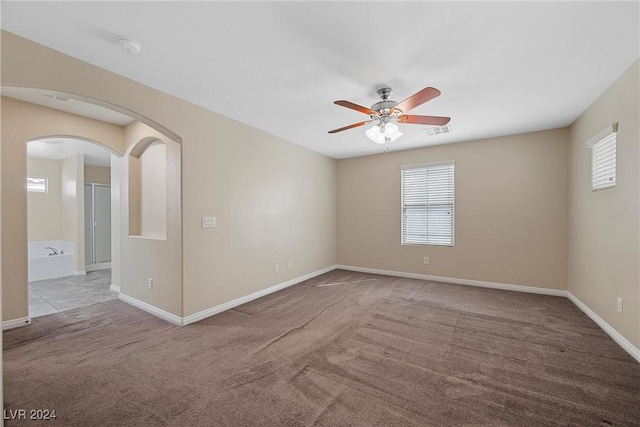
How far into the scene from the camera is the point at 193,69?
258cm

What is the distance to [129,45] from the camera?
7.14 feet

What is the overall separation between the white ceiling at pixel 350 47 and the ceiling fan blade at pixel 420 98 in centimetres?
29

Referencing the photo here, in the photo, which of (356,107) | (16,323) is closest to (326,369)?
(356,107)

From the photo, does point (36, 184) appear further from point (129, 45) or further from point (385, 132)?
point (385, 132)

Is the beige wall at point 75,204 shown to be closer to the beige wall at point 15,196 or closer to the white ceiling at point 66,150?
the white ceiling at point 66,150

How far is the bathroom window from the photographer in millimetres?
6168

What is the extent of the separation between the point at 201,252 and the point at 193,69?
200cm

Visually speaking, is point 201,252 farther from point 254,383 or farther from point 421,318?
point 421,318

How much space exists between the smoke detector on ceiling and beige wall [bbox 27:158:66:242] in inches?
244

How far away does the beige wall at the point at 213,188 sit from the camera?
235 cm

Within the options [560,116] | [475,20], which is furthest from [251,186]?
[560,116]

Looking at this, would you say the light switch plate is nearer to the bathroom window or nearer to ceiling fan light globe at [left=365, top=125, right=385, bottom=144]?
ceiling fan light globe at [left=365, top=125, right=385, bottom=144]

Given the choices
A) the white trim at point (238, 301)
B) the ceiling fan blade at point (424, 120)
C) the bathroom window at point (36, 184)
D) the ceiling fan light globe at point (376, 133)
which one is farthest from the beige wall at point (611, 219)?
the bathroom window at point (36, 184)

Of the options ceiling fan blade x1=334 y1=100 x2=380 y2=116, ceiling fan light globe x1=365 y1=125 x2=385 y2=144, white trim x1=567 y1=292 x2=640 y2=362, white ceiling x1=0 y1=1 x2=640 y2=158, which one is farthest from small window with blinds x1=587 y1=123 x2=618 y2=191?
ceiling fan blade x1=334 y1=100 x2=380 y2=116
